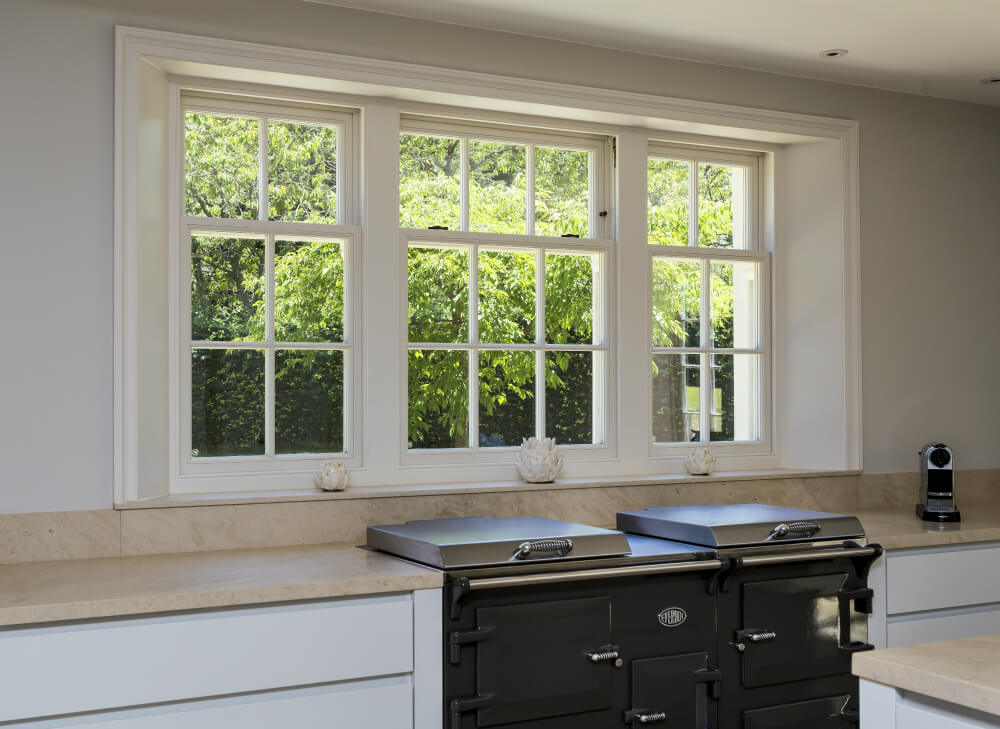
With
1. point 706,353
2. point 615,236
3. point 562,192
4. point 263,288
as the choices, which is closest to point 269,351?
point 263,288

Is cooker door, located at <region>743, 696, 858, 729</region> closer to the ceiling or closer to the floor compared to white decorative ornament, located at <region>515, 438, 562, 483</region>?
closer to the floor

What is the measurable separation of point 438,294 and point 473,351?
0.70 feet

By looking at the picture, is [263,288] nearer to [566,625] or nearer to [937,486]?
[566,625]

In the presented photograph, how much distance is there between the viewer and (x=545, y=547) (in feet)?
7.92

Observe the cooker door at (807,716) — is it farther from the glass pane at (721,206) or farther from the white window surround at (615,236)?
the glass pane at (721,206)

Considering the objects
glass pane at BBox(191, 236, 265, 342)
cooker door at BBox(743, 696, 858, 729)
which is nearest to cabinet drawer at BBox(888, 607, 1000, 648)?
cooker door at BBox(743, 696, 858, 729)

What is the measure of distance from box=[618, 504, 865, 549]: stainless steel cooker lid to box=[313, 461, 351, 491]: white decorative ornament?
0.84 metres

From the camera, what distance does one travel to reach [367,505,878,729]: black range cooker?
2307 mm

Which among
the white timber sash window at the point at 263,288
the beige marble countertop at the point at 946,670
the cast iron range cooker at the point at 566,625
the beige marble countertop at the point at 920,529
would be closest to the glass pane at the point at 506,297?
the white timber sash window at the point at 263,288

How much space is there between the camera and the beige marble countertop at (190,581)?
2.00m

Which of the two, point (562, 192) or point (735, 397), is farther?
point (735, 397)

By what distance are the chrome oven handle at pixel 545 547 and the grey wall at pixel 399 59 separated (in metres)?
1.07

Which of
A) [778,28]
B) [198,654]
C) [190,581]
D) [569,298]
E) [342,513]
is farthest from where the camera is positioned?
[569,298]

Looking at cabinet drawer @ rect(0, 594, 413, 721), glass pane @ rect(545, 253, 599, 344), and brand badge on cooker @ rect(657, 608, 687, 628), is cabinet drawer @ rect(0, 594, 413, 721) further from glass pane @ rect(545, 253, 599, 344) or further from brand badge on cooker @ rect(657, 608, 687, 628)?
glass pane @ rect(545, 253, 599, 344)
